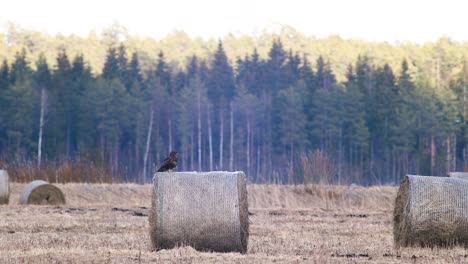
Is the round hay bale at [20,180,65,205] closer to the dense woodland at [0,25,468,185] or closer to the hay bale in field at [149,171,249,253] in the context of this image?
the hay bale in field at [149,171,249,253]

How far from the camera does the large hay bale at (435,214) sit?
15250 millimetres

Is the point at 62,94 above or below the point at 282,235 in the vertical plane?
above

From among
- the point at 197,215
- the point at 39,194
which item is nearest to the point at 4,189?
the point at 39,194

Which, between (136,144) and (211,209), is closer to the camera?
(211,209)

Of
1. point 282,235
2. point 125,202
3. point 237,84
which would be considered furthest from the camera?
point 237,84

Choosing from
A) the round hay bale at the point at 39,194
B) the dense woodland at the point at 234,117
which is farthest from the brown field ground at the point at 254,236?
the dense woodland at the point at 234,117

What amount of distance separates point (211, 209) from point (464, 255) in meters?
3.65

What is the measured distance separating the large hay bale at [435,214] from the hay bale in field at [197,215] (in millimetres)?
2516

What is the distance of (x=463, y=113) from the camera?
9150 centimetres

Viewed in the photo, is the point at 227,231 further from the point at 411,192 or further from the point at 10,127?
the point at 10,127

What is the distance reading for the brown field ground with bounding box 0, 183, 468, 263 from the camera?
45.2ft

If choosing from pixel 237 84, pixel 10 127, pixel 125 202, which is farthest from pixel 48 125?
pixel 125 202

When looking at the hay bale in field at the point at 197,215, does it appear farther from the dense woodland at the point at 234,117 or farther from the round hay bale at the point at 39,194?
the dense woodland at the point at 234,117

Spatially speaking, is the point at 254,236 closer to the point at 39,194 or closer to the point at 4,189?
the point at 4,189
